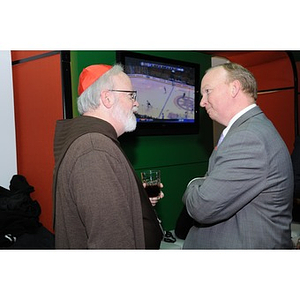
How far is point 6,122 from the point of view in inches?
86.0

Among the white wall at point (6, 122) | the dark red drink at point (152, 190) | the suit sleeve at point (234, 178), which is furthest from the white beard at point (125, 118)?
the white wall at point (6, 122)

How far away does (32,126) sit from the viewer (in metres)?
2.18

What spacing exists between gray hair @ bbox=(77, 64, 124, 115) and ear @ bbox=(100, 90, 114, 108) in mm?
16

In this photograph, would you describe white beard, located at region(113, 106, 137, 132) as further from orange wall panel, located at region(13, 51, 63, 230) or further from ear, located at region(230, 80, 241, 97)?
orange wall panel, located at region(13, 51, 63, 230)

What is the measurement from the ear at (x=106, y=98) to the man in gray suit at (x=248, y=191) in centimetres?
48

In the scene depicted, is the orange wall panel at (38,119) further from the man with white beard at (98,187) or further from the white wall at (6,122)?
the man with white beard at (98,187)

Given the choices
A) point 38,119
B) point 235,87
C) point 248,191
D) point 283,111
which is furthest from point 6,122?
point 283,111

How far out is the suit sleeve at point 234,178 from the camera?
1.37m

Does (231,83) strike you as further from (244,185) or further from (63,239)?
(63,239)

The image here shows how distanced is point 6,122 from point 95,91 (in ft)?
3.28

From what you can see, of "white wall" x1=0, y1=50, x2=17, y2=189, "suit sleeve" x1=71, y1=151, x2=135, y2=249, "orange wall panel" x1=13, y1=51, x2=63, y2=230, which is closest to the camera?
"suit sleeve" x1=71, y1=151, x2=135, y2=249

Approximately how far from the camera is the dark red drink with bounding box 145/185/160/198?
164 centimetres

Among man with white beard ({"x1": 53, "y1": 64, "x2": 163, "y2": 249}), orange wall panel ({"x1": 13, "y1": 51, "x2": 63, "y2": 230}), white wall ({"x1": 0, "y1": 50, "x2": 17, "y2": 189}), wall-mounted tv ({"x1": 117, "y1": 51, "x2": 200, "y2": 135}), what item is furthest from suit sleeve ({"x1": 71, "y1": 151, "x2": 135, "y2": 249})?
wall-mounted tv ({"x1": 117, "y1": 51, "x2": 200, "y2": 135})

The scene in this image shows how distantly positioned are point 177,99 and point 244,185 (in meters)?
1.47
